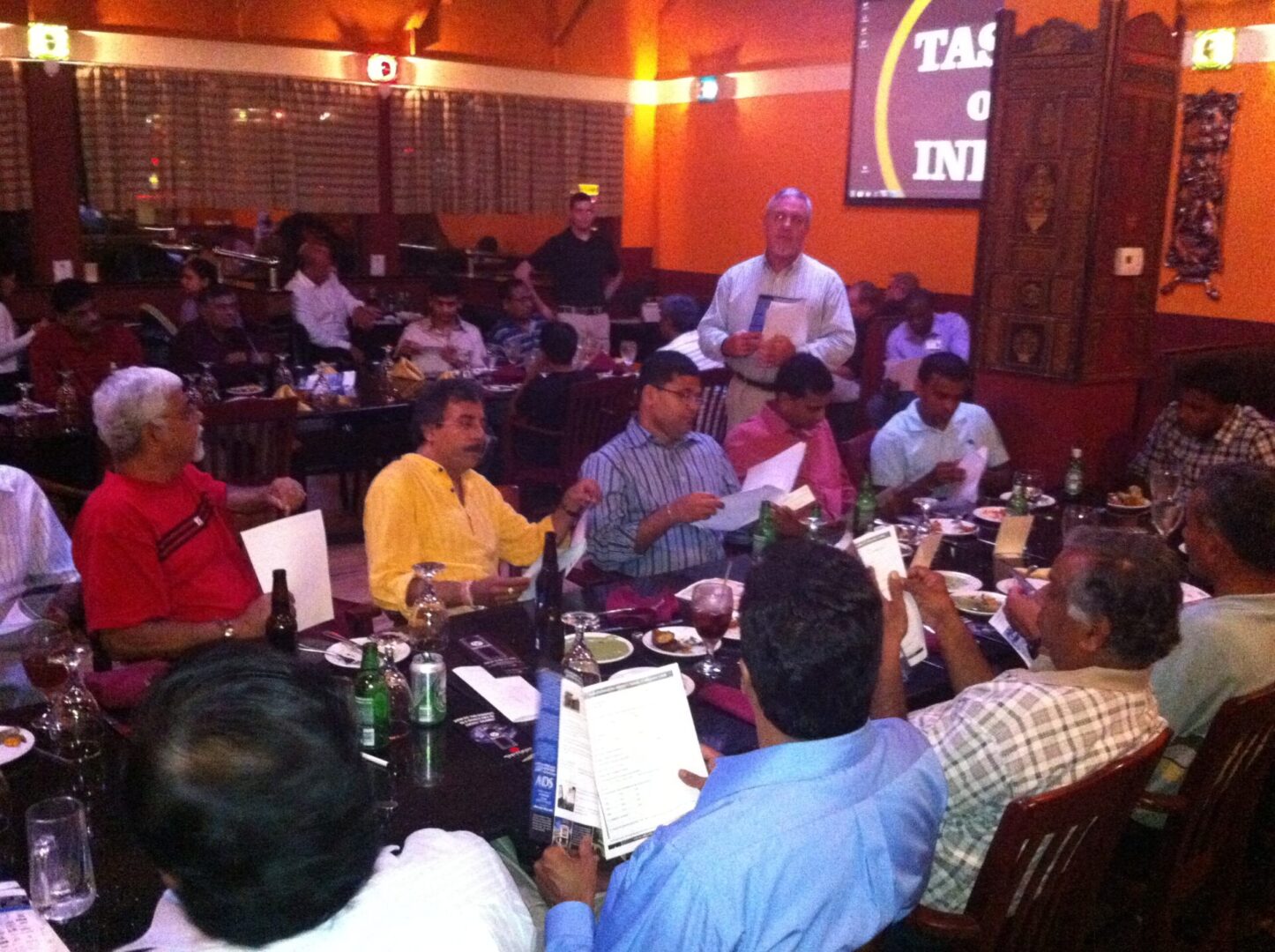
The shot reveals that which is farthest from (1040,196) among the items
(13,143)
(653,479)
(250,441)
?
(13,143)

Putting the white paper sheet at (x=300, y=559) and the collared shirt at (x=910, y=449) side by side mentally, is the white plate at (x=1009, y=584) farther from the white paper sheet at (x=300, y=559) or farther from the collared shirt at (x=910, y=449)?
the white paper sheet at (x=300, y=559)

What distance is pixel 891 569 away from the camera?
102 inches

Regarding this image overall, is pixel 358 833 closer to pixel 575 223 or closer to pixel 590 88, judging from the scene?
pixel 575 223

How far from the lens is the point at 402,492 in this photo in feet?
Answer: 9.51

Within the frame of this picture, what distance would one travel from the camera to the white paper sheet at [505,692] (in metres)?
2.20

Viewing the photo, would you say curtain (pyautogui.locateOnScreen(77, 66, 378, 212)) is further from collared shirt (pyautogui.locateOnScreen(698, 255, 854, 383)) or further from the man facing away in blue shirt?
the man facing away in blue shirt

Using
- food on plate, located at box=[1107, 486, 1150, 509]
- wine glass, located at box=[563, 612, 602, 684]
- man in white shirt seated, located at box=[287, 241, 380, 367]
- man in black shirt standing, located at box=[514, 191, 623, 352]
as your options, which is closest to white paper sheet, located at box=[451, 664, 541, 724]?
wine glass, located at box=[563, 612, 602, 684]

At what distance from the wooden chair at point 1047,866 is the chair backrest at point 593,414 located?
362 cm

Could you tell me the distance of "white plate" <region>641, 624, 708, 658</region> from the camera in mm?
2543

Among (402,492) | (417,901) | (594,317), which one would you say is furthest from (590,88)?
(417,901)

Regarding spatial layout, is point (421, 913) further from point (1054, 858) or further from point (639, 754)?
point (1054, 858)

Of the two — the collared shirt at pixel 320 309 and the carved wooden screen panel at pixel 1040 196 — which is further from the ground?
the carved wooden screen panel at pixel 1040 196

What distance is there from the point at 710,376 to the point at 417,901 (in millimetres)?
4520

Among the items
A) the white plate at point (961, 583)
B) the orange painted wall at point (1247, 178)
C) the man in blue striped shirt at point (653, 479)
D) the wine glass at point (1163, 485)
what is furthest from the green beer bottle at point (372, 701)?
the orange painted wall at point (1247, 178)
